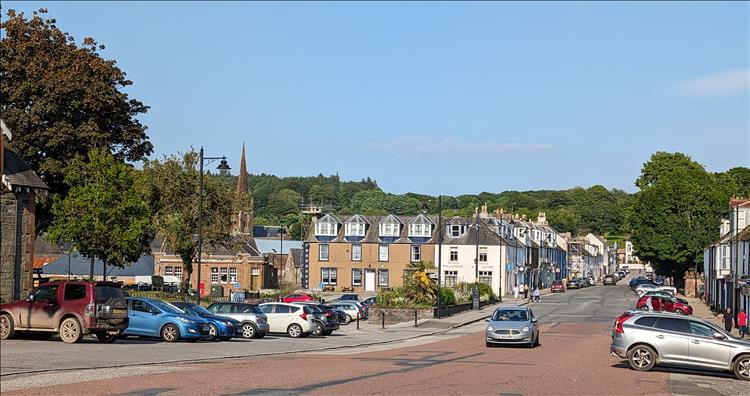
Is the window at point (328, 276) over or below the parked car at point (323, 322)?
over

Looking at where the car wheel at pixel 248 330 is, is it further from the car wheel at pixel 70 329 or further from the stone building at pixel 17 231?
the stone building at pixel 17 231

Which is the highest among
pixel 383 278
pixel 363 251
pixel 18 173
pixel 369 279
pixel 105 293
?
pixel 18 173

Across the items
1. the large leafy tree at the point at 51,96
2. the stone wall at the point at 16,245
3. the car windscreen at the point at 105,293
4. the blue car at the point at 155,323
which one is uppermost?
the large leafy tree at the point at 51,96

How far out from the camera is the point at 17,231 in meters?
39.6

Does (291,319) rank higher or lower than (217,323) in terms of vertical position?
lower

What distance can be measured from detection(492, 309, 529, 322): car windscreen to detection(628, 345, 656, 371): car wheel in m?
9.73

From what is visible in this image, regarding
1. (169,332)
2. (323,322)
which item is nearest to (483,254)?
(323,322)

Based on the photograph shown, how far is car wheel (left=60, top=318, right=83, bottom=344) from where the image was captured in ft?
89.0

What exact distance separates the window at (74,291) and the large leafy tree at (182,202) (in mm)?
37341

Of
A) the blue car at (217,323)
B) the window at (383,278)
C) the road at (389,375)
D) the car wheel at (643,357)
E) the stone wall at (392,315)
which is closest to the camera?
the road at (389,375)

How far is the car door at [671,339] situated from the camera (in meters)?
26.2

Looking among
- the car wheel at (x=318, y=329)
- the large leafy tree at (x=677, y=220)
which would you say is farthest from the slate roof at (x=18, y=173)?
the large leafy tree at (x=677, y=220)

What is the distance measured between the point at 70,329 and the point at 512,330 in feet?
53.1

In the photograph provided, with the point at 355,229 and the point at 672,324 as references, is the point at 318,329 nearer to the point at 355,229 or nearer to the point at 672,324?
the point at 672,324
